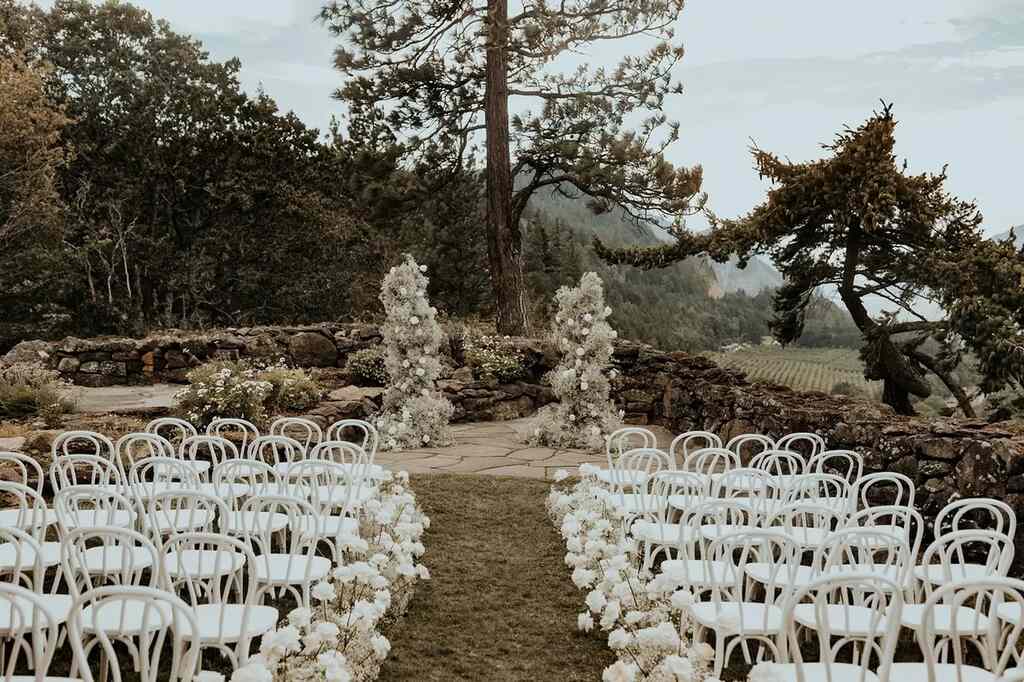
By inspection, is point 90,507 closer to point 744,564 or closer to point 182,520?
point 182,520

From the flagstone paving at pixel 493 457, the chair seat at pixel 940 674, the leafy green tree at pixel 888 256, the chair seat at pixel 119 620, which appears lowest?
the flagstone paving at pixel 493 457

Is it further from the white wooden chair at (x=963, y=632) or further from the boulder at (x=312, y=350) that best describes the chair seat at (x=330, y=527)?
the boulder at (x=312, y=350)

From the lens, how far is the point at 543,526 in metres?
5.49

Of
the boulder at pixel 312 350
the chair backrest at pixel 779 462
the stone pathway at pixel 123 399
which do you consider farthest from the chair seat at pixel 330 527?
the boulder at pixel 312 350

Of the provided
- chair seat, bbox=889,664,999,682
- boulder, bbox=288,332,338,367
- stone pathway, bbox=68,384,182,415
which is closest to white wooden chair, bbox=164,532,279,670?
chair seat, bbox=889,664,999,682

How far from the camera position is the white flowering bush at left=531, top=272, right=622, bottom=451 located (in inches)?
324

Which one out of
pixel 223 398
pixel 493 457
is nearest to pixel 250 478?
pixel 223 398

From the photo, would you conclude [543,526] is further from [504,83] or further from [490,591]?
[504,83]

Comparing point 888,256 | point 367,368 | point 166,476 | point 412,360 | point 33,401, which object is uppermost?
point 888,256

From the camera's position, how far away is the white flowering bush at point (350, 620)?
7.75ft

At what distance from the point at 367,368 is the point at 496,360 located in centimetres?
159

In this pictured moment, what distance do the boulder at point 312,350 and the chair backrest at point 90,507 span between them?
255 inches

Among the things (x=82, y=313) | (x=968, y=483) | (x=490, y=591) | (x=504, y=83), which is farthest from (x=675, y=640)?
(x=82, y=313)

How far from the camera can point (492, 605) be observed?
4.05 m
